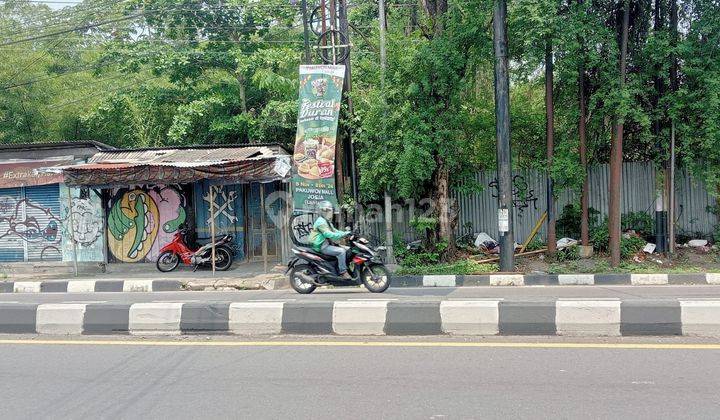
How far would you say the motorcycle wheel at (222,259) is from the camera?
14.1m

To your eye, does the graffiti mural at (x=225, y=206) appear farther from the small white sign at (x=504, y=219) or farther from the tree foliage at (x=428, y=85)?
the small white sign at (x=504, y=219)

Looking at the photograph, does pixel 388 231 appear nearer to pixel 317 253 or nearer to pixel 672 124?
pixel 317 253

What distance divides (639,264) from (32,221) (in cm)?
1524

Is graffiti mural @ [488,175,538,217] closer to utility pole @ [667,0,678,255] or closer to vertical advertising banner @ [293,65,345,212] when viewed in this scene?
utility pole @ [667,0,678,255]

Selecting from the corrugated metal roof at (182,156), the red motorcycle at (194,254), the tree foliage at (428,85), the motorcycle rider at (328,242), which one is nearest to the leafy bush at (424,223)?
the tree foliage at (428,85)

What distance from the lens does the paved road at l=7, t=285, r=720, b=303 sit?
9.25m

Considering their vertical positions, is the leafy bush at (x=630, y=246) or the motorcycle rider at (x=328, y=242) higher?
the motorcycle rider at (x=328, y=242)

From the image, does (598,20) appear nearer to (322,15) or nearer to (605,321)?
(322,15)

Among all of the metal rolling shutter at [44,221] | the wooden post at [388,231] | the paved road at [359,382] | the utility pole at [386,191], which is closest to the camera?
the paved road at [359,382]

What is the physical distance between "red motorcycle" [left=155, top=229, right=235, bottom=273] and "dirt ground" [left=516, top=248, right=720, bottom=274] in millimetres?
6643

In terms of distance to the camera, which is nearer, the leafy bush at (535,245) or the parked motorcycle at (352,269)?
the parked motorcycle at (352,269)

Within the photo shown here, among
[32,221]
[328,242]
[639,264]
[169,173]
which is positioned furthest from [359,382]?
[32,221]

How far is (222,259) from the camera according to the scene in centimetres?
1413

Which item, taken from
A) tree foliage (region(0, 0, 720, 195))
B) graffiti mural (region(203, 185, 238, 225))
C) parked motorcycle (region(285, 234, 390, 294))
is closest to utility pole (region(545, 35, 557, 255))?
tree foliage (region(0, 0, 720, 195))
